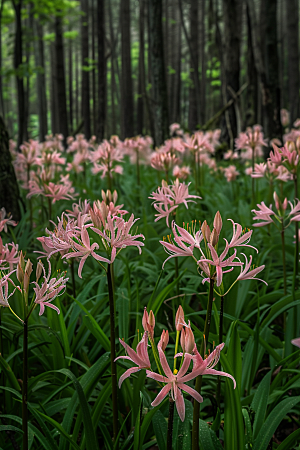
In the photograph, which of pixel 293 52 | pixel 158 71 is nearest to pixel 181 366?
pixel 158 71

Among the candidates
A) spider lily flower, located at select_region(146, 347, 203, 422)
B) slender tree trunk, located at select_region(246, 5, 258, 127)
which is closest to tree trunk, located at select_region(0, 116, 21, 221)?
spider lily flower, located at select_region(146, 347, 203, 422)

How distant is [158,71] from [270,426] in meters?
6.91

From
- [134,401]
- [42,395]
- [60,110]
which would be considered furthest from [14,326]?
[60,110]

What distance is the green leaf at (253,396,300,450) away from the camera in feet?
3.78

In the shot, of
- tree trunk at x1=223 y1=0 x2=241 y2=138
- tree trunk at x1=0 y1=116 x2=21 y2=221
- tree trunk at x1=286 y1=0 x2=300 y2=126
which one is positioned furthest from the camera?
tree trunk at x1=286 y1=0 x2=300 y2=126

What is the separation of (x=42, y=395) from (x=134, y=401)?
56 cm

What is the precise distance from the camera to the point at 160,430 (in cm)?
115

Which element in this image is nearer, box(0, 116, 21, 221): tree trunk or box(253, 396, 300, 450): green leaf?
box(253, 396, 300, 450): green leaf

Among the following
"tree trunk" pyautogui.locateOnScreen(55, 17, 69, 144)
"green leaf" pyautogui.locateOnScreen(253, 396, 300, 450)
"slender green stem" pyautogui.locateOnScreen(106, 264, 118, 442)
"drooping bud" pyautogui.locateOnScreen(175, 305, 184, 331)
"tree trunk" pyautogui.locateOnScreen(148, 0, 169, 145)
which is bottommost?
"green leaf" pyautogui.locateOnScreen(253, 396, 300, 450)

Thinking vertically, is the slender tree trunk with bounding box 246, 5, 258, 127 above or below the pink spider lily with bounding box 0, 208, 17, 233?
above

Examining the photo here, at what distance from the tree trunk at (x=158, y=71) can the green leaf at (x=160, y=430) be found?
646cm

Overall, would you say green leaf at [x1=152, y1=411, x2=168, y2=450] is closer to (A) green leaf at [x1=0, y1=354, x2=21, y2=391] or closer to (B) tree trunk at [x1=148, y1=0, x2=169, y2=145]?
(A) green leaf at [x1=0, y1=354, x2=21, y2=391]

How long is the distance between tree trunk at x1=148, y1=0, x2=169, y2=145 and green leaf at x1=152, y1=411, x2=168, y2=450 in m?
6.46

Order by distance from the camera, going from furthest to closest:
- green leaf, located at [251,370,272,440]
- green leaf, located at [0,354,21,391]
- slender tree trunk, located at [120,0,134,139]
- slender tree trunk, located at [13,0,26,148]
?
slender tree trunk, located at [120,0,134,139] → slender tree trunk, located at [13,0,26,148] → green leaf, located at [0,354,21,391] → green leaf, located at [251,370,272,440]
